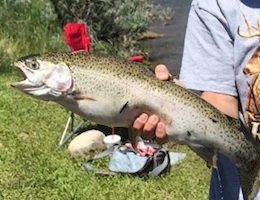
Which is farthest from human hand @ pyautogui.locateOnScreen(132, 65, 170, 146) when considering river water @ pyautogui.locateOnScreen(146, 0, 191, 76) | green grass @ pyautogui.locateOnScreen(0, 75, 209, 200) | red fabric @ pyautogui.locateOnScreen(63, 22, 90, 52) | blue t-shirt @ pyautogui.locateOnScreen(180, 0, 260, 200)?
river water @ pyautogui.locateOnScreen(146, 0, 191, 76)

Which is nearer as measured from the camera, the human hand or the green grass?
the human hand

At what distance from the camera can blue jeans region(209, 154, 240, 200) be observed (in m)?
2.34

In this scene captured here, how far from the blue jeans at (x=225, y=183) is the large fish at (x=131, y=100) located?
0.15 ft

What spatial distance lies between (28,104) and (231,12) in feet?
18.4

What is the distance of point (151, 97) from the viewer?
2377mm

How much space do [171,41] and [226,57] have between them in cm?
1240

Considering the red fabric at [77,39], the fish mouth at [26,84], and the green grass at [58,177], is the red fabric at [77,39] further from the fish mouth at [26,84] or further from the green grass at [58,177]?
the fish mouth at [26,84]

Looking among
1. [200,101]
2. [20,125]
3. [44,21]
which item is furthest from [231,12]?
[44,21]

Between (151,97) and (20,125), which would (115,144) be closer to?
(20,125)

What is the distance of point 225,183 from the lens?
2342 mm

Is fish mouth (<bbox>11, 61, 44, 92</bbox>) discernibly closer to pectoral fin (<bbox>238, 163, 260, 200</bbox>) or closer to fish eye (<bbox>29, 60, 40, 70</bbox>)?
fish eye (<bbox>29, 60, 40, 70</bbox>)

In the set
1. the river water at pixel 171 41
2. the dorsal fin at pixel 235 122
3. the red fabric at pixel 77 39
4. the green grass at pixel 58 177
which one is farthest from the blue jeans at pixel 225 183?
the river water at pixel 171 41

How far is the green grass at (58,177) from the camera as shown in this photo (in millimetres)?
5207

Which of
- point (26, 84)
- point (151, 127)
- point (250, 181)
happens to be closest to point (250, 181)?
point (250, 181)
